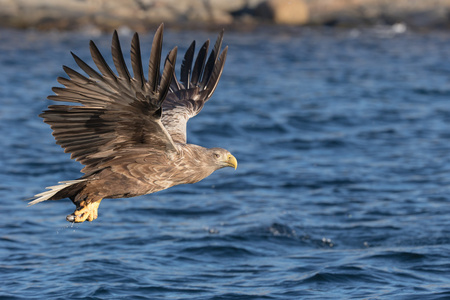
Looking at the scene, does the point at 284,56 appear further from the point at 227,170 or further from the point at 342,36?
the point at 227,170

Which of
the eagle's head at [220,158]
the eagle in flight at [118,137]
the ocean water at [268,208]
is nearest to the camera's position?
the eagle in flight at [118,137]

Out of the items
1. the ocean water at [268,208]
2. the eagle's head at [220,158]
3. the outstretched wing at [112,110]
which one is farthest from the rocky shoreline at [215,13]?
the outstretched wing at [112,110]

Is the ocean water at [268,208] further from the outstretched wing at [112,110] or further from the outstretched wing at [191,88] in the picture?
the outstretched wing at [112,110]

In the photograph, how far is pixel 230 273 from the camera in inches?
327

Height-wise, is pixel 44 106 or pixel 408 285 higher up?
pixel 44 106

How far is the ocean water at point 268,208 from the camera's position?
7.96m

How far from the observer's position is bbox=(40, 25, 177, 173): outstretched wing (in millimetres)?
5086

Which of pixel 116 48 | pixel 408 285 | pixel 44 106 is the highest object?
pixel 116 48

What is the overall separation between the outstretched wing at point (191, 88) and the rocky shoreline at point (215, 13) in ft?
75.9

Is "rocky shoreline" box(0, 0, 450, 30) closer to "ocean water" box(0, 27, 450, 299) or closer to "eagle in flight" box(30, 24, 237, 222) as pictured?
"ocean water" box(0, 27, 450, 299)

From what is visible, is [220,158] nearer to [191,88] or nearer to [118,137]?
[118,137]

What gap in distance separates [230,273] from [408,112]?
9661mm

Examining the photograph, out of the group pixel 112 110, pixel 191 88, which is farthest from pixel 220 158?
pixel 191 88

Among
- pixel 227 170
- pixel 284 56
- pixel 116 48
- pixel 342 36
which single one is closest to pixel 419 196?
pixel 227 170
